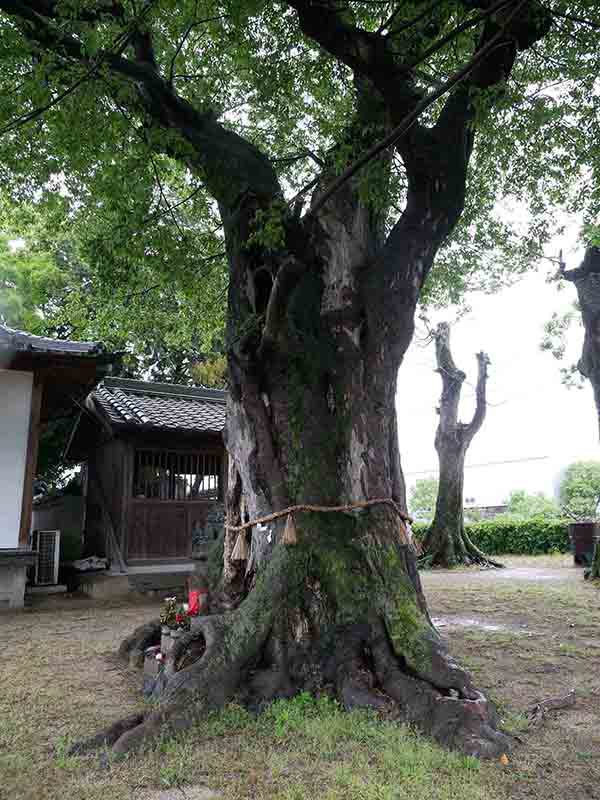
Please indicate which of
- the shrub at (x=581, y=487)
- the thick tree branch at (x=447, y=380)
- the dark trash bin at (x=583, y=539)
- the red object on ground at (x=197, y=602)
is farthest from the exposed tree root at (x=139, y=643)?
the shrub at (x=581, y=487)

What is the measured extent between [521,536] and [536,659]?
15236 mm

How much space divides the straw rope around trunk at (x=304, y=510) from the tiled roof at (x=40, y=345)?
4.57 metres

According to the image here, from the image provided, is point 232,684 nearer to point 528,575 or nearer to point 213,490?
point 213,490

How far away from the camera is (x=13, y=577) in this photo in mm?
9133

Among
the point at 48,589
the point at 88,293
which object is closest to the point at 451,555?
the point at 48,589

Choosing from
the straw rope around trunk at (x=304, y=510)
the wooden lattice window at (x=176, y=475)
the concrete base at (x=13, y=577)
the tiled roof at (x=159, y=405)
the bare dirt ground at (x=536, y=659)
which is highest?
the tiled roof at (x=159, y=405)

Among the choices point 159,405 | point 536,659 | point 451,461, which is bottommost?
point 536,659

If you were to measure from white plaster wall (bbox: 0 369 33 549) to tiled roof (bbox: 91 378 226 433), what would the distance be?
178 centimetres

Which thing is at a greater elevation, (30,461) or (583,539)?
(30,461)

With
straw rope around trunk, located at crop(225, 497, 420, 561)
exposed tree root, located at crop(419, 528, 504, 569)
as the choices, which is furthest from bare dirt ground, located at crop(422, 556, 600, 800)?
exposed tree root, located at crop(419, 528, 504, 569)

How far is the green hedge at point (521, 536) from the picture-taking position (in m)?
19.3

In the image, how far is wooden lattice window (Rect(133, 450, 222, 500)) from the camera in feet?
38.7

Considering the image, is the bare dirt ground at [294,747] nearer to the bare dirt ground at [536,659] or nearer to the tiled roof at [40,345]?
the bare dirt ground at [536,659]

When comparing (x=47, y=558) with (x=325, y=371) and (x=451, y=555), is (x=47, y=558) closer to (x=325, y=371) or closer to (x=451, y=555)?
(x=325, y=371)
